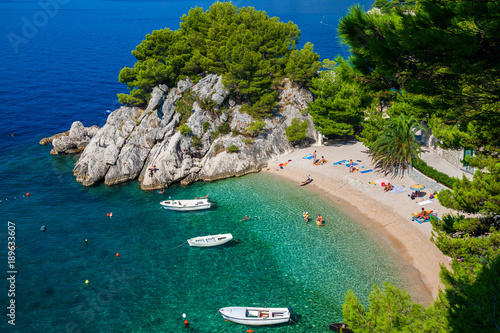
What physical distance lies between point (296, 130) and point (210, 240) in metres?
23.6

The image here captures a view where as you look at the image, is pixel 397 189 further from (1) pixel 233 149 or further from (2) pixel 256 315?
(2) pixel 256 315

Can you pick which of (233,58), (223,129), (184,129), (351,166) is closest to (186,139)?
(184,129)

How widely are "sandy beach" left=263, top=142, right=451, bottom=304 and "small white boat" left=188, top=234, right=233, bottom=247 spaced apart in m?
13.8

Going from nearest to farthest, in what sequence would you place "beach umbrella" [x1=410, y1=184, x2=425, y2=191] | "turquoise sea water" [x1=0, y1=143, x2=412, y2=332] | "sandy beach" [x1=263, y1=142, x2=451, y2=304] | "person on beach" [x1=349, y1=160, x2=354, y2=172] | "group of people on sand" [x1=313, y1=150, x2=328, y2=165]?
"turquoise sea water" [x1=0, y1=143, x2=412, y2=332]
"sandy beach" [x1=263, y1=142, x2=451, y2=304]
"beach umbrella" [x1=410, y1=184, x2=425, y2=191]
"person on beach" [x1=349, y1=160, x2=354, y2=172]
"group of people on sand" [x1=313, y1=150, x2=328, y2=165]

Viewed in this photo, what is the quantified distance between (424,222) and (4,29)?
209 meters

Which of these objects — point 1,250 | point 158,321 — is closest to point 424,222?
point 158,321

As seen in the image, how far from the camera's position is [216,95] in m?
52.4

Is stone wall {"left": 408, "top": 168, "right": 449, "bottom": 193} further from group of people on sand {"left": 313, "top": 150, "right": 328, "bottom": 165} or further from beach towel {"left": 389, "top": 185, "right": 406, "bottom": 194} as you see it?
group of people on sand {"left": 313, "top": 150, "right": 328, "bottom": 165}

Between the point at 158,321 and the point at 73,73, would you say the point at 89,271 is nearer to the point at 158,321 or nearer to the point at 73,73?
the point at 158,321

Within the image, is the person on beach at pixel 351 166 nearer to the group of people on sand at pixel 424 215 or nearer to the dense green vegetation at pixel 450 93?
the group of people on sand at pixel 424 215

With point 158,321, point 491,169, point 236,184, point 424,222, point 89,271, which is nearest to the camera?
point 491,169

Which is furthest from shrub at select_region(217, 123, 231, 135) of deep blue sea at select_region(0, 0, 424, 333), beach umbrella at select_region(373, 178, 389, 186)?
beach umbrella at select_region(373, 178, 389, 186)

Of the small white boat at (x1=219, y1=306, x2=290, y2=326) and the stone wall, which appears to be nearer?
the small white boat at (x1=219, y1=306, x2=290, y2=326)

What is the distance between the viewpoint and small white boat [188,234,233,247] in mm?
33594
